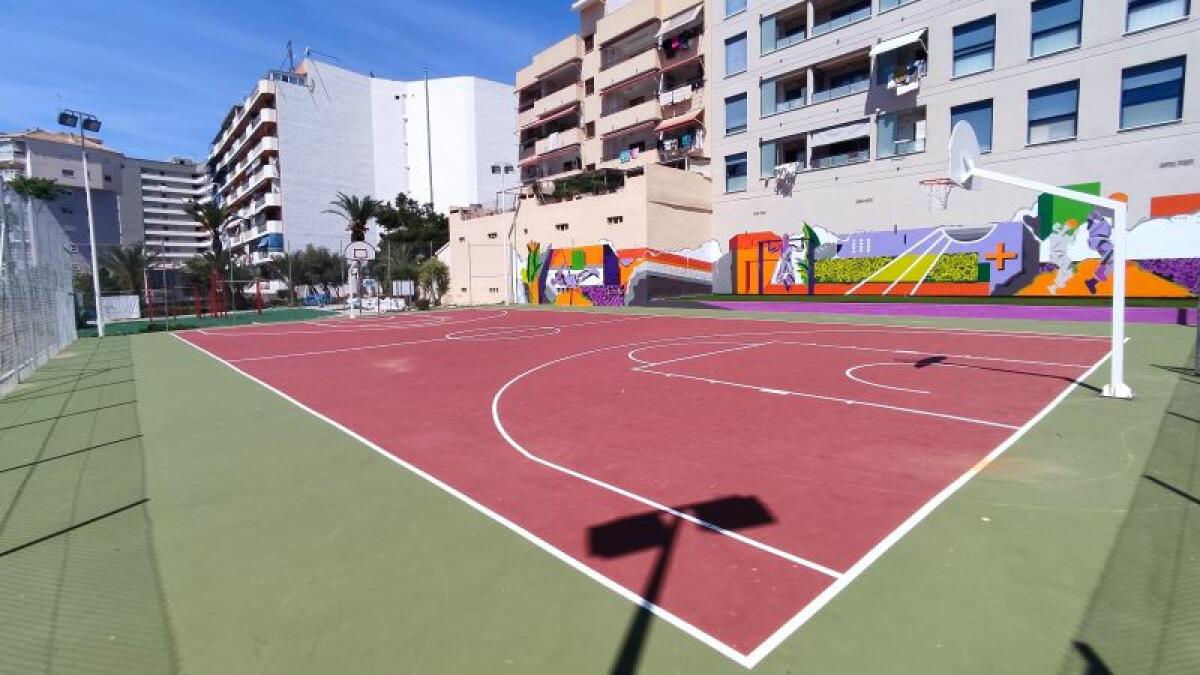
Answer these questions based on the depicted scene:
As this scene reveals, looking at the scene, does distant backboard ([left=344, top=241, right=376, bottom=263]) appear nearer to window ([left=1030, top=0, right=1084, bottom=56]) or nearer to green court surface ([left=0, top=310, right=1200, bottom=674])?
green court surface ([left=0, top=310, right=1200, bottom=674])

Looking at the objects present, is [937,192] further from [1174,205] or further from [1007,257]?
[1174,205]

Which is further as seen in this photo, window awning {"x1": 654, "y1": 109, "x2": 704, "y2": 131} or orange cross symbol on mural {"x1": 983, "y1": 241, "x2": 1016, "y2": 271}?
window awning {"x1": 654, "y1": 109, "x2": 704, "y2": 131}

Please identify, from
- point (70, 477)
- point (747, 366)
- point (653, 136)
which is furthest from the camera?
point (653, 136)

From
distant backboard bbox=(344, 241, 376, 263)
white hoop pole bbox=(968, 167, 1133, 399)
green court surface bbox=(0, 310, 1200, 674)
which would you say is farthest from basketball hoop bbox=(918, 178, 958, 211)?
distant backboard bbox=(344, 241, 376, 263)

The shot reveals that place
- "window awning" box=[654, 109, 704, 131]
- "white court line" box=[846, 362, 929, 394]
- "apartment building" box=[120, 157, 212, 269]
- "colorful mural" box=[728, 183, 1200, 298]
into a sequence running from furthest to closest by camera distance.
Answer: "apartment building" box=[120, 157, 212, 269] < "window awning" box=[654, 109, 704, 131] < "colorful mural" box=[728, 183, 1200, 298] < "white court line" box=[846, 362, 929, 394]

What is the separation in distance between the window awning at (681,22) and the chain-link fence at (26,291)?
3559cm

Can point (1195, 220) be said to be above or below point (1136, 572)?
above

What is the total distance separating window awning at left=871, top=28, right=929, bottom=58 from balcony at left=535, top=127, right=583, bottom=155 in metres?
26.1

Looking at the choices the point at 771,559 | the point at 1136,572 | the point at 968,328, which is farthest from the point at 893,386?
the point at 968,328

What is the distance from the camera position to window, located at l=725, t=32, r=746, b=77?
35.7 m

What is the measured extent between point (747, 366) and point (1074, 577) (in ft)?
31.1

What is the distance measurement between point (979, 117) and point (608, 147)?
89.5 feet

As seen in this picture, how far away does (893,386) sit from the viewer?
10.8m

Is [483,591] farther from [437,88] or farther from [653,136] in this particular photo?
[437,88]
